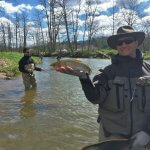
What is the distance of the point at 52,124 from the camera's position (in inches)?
364

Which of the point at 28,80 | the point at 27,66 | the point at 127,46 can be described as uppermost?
the point at 127,46

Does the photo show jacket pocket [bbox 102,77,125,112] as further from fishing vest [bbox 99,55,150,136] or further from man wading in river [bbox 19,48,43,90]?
man wading in river [bbox 19,48,43,90]

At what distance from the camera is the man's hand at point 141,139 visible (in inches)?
157

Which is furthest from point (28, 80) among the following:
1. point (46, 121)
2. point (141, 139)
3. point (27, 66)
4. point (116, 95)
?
point (141, 139)

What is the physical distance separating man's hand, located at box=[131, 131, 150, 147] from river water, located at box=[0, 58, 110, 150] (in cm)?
345

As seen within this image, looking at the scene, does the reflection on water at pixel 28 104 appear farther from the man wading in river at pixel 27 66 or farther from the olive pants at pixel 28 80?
the man wading in river at pixel 27 66

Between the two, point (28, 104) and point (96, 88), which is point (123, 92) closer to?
point (96, 88)

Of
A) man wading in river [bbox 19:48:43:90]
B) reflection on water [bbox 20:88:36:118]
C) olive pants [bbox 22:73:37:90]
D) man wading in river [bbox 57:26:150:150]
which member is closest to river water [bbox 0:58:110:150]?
reflection on water [bbox 20:88:36:118]

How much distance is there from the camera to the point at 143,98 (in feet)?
14.0

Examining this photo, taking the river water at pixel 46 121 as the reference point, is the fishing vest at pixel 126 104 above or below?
above

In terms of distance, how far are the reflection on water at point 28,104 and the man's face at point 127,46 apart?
616 centimetres

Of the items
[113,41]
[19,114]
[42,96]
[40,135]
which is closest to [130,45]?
[113,41]

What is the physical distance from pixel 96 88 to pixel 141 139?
32.4 inches

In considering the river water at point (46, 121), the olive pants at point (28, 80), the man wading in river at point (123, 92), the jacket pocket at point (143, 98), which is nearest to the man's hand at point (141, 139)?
the man wading in river at point (123, 92)
